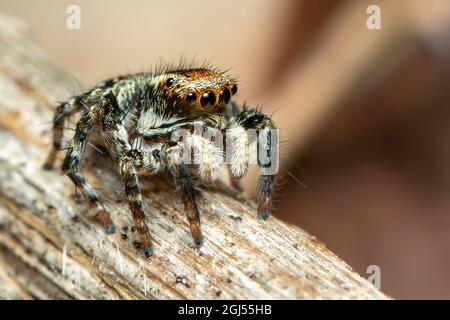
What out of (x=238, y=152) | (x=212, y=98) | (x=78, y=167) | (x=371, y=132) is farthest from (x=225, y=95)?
(x=371, y=132)

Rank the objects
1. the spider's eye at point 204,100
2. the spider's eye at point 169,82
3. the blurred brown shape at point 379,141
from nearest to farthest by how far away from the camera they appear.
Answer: the spider's eye at point 204,100, the spider's eye at point 169,82, the blurred brown shape at point 379,141

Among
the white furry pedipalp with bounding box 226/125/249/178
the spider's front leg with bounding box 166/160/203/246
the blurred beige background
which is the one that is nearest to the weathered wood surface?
the spider's front leg with bounding box 166/160/203/246

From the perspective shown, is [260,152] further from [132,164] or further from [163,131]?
[132,164]

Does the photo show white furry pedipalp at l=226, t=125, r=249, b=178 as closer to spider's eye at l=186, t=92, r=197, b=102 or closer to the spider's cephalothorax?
the spider's cephalothorax

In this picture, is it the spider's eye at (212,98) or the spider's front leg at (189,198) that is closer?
the spider's front leg at (189,198)

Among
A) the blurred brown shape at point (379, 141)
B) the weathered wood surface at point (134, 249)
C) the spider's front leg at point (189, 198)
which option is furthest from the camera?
the blurred brown shape at point (379, 141)

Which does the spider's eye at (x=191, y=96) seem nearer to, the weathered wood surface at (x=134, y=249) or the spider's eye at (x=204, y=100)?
the spider's eye at (x=204, y=100)

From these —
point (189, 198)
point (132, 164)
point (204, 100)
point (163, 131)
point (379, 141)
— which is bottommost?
point (379, 141)

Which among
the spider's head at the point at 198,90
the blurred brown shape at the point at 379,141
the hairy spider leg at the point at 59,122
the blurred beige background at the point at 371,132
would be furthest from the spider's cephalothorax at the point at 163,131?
the blurred brown shape at the point at 379,141

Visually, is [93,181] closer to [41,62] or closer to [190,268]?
[190,268]
